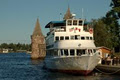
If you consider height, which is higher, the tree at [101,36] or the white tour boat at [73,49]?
the tree at [101,36]

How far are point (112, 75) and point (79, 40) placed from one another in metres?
7.67

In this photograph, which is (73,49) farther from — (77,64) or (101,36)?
(101,36)

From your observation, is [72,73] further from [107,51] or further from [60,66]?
[107,51]

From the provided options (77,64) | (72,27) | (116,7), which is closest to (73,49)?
(77,64)

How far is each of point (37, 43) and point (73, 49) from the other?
4518 inches

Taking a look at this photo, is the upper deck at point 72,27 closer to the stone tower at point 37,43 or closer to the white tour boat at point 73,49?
the white tour boat at point 73,49

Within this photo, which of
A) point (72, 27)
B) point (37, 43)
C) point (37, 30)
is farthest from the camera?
point (37, 43)

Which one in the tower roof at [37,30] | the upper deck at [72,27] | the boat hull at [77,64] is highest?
the tower roof at [37,30]

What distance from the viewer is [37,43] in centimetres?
16200

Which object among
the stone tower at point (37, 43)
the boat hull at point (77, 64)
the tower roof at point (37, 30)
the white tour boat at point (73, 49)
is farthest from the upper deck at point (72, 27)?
the tower roof at point (37, 30)

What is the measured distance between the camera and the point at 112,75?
153 feet

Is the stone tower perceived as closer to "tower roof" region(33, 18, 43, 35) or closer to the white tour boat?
"tower roof" region(33, 18, 43, 35)

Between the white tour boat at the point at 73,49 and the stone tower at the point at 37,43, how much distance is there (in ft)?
346

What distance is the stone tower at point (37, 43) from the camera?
158 m
